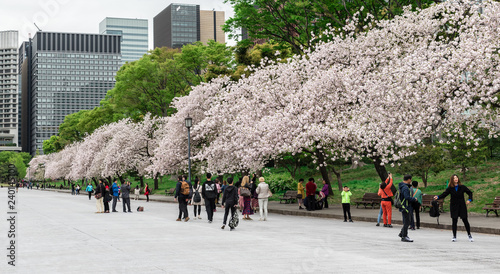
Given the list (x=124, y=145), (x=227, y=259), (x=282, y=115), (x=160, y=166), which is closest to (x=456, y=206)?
(x=227, y=259)

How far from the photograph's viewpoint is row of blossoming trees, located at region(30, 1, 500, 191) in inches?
789

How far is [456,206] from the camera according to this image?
13227 millimetres

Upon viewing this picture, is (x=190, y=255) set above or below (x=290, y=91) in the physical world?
below

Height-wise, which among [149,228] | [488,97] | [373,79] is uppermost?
[373,79]

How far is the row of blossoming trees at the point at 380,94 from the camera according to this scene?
20.0 meters

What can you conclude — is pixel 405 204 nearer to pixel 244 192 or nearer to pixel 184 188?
pixel 244 192

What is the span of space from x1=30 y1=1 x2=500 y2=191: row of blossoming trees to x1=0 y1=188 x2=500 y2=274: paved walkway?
6626mm

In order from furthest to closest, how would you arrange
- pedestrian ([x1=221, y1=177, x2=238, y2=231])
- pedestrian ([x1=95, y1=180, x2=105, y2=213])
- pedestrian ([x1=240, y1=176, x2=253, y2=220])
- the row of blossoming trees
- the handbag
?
pedestrian ([x1=95, y1=180, x2=105, y2=213])
the row of blossoming trees
pedestrian ([x1=240, y1=176, x2=253, y2=220])
the handbag
pedestrian ([x1=221, y1=177, x2=238, y2=231])

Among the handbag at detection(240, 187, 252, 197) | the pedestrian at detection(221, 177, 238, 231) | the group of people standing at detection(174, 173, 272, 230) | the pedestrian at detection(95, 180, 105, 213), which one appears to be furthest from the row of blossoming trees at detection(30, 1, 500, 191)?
the pedestrian at detection(95, 180, 105, 213)

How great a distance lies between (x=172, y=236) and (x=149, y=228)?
295cm

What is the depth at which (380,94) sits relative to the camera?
2217cm

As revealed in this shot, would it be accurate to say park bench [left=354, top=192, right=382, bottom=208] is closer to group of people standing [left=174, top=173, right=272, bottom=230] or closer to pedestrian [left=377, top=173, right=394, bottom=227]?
group of people standing [left=174, top=173, right=272, bottom=230]

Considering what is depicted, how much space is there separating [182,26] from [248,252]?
177389 millimetres

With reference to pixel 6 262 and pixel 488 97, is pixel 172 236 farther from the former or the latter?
pixel 488 97
